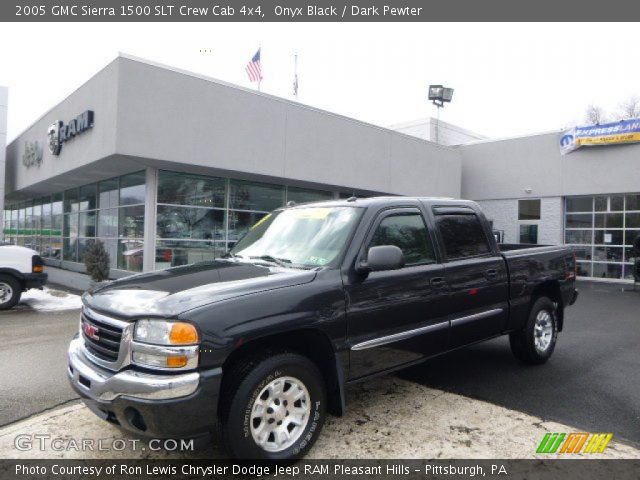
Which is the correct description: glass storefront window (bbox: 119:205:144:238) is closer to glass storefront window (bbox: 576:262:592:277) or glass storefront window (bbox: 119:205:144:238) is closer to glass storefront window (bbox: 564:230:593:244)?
glass storefront window (bbox: 564:230:593:244)


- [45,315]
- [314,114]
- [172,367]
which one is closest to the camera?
[172,367]

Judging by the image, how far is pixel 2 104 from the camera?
20.8 m

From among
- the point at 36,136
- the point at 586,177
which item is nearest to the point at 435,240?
the point at 586,177

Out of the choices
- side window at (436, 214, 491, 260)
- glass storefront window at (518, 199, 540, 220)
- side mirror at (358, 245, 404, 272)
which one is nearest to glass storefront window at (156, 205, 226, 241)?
side window at (436, 214, 491, 260)

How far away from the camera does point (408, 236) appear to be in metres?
4.32

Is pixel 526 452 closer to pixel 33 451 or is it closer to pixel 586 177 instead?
pixel 33 451

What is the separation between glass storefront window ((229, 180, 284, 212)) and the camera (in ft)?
49.7

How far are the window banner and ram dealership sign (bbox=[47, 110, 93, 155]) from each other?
17.7 m

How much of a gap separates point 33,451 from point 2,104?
73.8 ft

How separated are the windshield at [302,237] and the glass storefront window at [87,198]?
47.0 feet

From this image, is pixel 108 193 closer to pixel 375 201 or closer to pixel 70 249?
pixel 70 249

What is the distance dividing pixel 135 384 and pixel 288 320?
103 centimetres

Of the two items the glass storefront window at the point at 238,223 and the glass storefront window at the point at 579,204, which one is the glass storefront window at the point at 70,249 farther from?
the glass storefront window at the point at 579,204

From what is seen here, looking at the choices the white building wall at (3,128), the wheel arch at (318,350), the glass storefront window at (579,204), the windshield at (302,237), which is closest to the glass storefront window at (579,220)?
the glass storefront window at (579,204)
